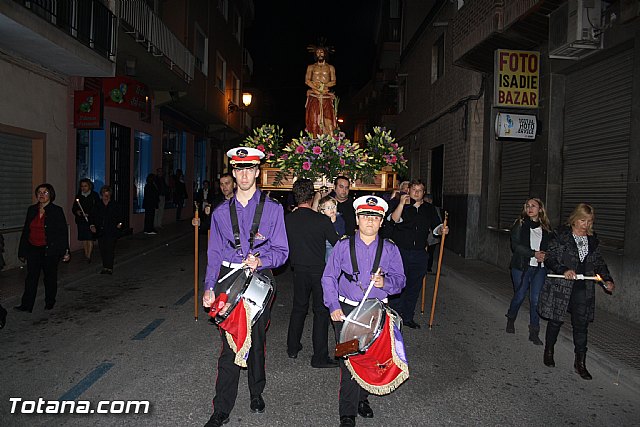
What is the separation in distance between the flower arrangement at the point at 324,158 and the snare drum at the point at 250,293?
16.8 feet

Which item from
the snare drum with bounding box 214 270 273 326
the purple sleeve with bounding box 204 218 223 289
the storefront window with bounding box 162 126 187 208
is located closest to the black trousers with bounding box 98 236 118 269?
the purple sleeve with bounding box 204 218 223 289

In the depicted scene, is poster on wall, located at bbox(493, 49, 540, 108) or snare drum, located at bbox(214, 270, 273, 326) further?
poster on wall, located at bbox(493, 49, 540, 108)

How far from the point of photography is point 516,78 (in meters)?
11.5

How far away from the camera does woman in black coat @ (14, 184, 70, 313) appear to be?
25.4 ft

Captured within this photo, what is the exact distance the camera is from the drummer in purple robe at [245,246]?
13.9 feet

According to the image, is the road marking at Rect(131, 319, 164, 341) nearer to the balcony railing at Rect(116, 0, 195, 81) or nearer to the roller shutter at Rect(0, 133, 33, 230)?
the roller shutter at Rect(0, 133, 33, 230)

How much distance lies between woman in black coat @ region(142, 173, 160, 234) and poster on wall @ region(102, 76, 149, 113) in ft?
11.0

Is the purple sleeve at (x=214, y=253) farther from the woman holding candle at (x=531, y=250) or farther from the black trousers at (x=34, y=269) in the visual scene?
the black trousers at (x=34, y=269)

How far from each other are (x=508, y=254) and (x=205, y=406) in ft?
32.3

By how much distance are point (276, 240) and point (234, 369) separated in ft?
3.52

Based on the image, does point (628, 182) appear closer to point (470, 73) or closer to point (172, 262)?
point (470, 73)

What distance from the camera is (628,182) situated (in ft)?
27.5

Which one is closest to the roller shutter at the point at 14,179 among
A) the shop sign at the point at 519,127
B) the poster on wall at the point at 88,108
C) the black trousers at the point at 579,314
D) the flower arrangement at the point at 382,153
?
the poster on wall at the point at 88,108

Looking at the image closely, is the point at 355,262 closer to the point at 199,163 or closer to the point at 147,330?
the point at 147,330
